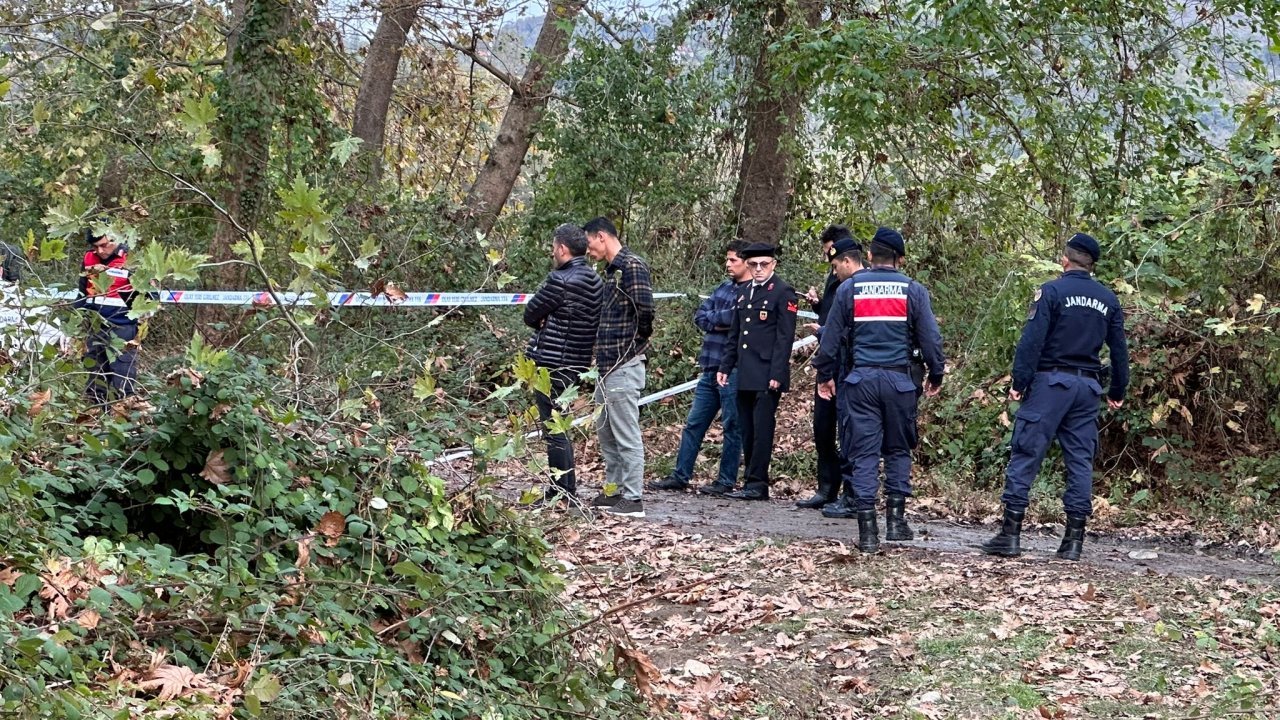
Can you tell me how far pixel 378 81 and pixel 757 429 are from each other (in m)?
8.82

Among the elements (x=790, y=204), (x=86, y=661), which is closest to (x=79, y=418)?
(x=86, y=661)

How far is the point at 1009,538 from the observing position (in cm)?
905

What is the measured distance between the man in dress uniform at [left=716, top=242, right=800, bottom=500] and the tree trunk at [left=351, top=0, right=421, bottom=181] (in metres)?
7.70

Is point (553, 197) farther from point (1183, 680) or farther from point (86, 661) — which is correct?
point (86, 661)

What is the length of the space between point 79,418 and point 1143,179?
1054cm

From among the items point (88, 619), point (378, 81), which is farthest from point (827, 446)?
point (378, 81)

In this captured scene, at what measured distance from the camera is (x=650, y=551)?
898 cm

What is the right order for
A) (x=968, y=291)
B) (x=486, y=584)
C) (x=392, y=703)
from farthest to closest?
1. (x=968, y=291)
2. (x=486, y=584)
3. (x=392, y=703)

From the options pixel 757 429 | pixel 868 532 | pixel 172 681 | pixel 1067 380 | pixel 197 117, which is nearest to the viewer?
pixel 172 681

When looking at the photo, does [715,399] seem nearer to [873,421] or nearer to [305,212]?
[873,421]

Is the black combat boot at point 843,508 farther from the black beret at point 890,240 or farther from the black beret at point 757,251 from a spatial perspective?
the black beret at point 890,240

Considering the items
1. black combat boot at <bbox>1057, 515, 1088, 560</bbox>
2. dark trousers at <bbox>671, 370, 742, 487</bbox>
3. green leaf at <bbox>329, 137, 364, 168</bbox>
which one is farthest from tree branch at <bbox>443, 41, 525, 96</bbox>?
black combat boot at <bbox>1057, 515, 1088, 560</bbox>

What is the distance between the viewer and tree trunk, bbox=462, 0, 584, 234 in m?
17.0

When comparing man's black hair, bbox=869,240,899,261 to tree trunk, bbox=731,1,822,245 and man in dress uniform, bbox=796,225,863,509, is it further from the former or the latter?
tree trunk, bbox=731,1,822,245
